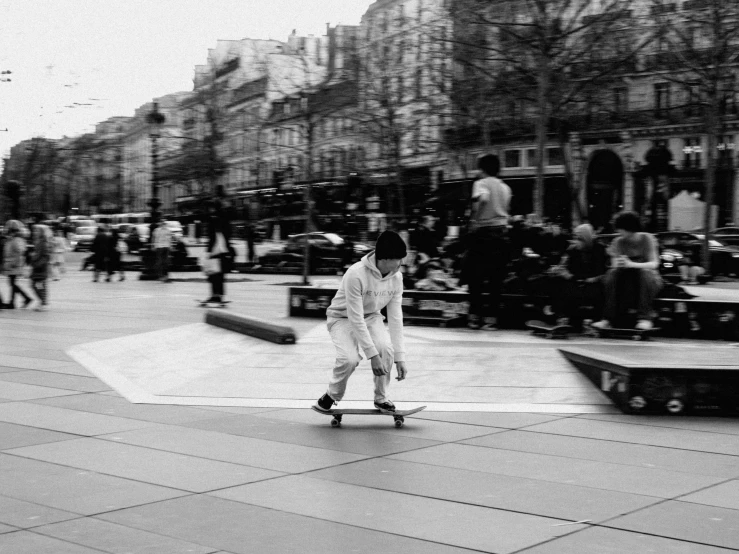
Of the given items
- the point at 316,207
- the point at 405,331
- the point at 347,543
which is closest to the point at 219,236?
the point at 405,331

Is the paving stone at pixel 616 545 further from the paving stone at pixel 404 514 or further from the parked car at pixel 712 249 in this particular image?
the parked car at pixel 712 249

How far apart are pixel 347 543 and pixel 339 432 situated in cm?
297

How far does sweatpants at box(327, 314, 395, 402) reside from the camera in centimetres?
766

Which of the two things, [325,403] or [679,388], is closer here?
[325,403]

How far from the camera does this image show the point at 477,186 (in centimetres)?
1255

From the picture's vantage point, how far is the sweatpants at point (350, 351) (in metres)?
7.66

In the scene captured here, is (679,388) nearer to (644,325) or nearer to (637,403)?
(637,403)

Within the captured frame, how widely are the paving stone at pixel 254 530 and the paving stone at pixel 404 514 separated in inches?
3.7

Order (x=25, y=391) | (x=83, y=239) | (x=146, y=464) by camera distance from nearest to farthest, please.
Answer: (x=146, y=464), (x=25, y=391), (x=83, y=239)

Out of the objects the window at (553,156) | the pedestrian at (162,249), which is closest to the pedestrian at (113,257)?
the pedestrian at (162,249)

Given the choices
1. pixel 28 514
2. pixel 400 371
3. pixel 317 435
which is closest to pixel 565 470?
pixel 400 371

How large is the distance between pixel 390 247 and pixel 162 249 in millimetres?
22898

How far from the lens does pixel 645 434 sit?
7539mm

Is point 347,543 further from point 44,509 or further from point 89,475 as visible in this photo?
point 89,475
